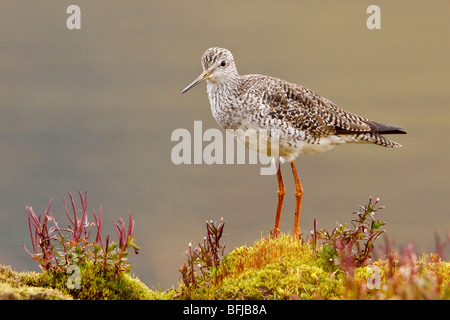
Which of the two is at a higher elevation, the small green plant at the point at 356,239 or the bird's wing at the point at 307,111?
the bird's wing at the point at 307,111

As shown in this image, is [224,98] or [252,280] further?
[224,98]

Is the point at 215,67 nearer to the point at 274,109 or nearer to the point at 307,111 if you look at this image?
the point at 274,109

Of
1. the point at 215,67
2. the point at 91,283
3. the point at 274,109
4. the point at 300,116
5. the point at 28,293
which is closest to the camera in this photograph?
the point at 28,293

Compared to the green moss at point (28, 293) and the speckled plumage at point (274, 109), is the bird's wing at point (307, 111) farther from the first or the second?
the green moss at point (28, 293)

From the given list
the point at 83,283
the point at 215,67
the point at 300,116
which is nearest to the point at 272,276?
the point at 83,283

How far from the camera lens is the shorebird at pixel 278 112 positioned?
384 inches

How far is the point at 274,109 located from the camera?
9.80 metres

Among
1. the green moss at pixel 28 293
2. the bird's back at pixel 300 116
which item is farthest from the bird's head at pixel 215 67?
the green moss at pixel 28 293

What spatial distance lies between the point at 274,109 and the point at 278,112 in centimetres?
9

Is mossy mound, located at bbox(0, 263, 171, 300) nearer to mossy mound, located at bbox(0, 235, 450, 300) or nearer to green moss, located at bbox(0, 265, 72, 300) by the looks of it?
mossy mound, located at bbox(0, 235, 450, 300)

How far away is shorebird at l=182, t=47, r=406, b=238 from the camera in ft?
32.0

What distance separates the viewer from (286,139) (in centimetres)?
977
